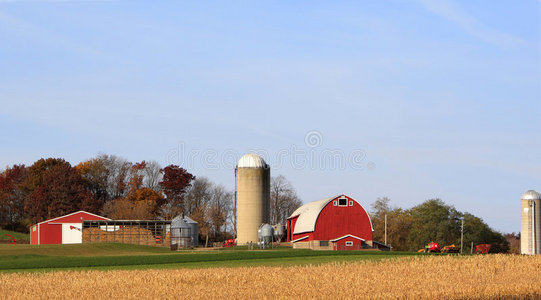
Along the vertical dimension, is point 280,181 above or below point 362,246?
above

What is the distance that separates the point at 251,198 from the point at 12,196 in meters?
52.2

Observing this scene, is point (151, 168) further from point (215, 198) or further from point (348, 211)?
point (348, 211)

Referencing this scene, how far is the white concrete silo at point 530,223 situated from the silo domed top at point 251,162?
108 feet

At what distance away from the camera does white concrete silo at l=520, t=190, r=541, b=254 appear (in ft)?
271

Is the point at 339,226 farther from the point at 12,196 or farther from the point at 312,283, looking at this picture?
the point at 12,196

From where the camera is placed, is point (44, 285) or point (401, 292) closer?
point (401, 292)

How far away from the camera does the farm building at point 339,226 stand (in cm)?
7912

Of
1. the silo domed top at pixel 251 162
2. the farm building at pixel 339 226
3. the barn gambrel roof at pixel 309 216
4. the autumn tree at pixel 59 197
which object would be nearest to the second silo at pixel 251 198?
the silo domed top at pixel 251 162

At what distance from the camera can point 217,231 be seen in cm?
12106

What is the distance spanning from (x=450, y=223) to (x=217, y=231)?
45116 millimetres

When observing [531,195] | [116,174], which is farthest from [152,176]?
[531,195]

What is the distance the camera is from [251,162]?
8962cm

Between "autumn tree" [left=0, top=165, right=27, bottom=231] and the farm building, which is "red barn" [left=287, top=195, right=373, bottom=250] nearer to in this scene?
the farm building

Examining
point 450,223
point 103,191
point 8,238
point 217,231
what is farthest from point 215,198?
point 450,223
